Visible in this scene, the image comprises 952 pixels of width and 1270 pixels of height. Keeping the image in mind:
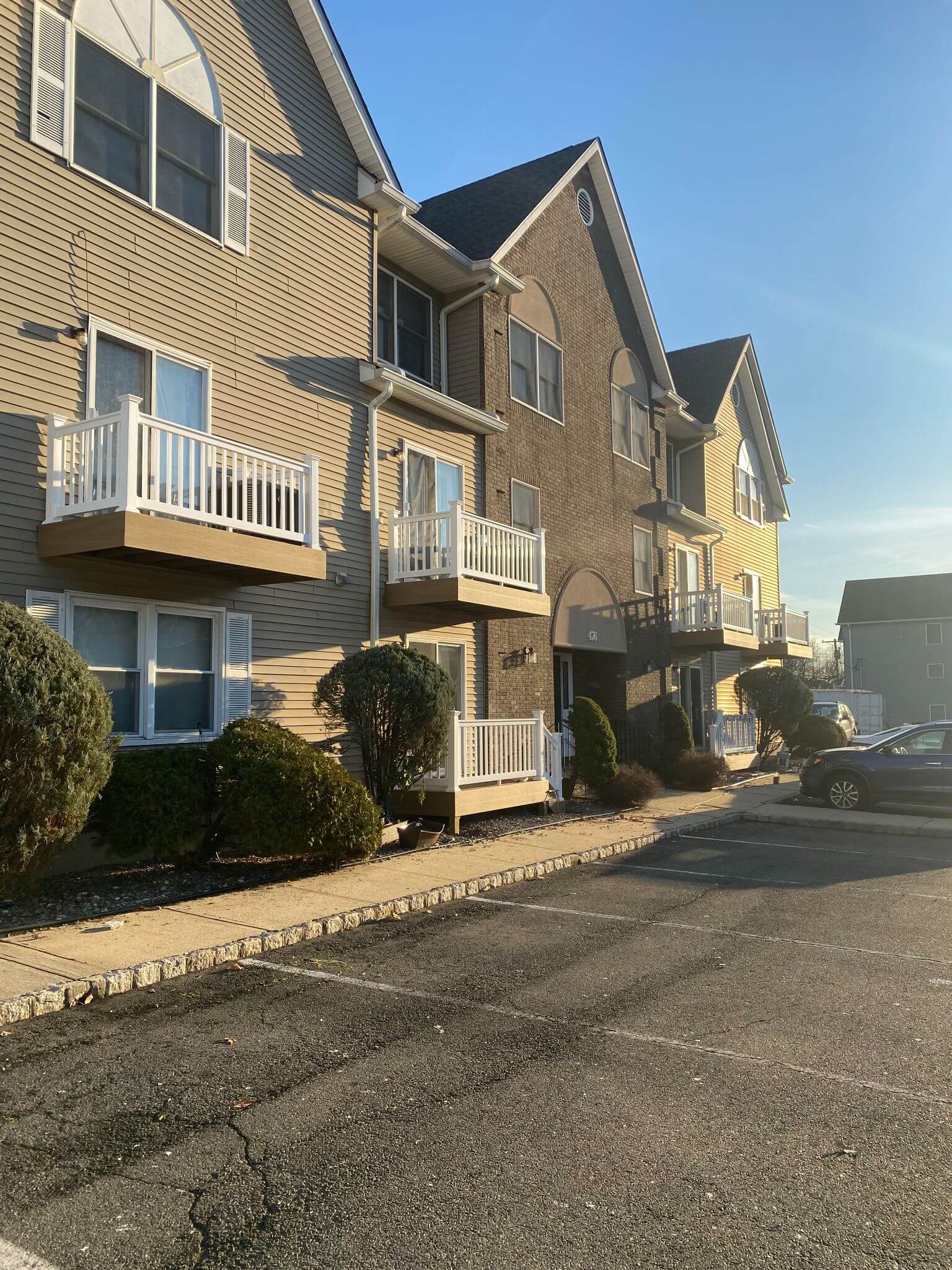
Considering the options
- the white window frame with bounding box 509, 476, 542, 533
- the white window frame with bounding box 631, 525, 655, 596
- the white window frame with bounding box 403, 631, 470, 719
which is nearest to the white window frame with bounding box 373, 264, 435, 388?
the white window frame with bounding box 509, 476, 542, 533

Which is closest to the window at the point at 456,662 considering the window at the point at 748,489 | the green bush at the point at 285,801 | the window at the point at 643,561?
the green bush at the point at 285,801

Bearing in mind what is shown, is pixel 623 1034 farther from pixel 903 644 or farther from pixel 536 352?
pixel 903 644

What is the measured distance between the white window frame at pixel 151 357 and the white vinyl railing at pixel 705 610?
15130mm

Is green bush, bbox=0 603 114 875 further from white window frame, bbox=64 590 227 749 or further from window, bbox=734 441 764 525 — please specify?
window, bbox=734 441 764 525

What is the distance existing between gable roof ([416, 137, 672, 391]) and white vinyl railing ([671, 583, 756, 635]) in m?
6.01

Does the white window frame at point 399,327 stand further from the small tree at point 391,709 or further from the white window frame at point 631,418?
the white window frame at point 631,418

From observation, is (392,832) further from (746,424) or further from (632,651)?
(746,424)

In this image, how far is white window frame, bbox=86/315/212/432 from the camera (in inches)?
423

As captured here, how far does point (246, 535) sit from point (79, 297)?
3069 millimetres

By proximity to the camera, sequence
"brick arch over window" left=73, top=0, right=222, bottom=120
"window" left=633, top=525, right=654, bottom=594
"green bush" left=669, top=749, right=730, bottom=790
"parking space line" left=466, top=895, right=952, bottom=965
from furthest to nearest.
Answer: "window" left=633, top=525, right=654, bottom=594, "green bush" left=669, top=749, right=730, bottom=790, "brick arch over window" left=73, top=0, right=222, bottom=120, "parking space line" left=466, top=895, right=952, bottom=965

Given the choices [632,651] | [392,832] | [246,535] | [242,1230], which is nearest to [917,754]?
[632,651]

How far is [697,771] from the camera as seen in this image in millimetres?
20953

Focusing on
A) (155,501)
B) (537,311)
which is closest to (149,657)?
(155,501)

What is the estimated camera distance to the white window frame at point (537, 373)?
18.7m
